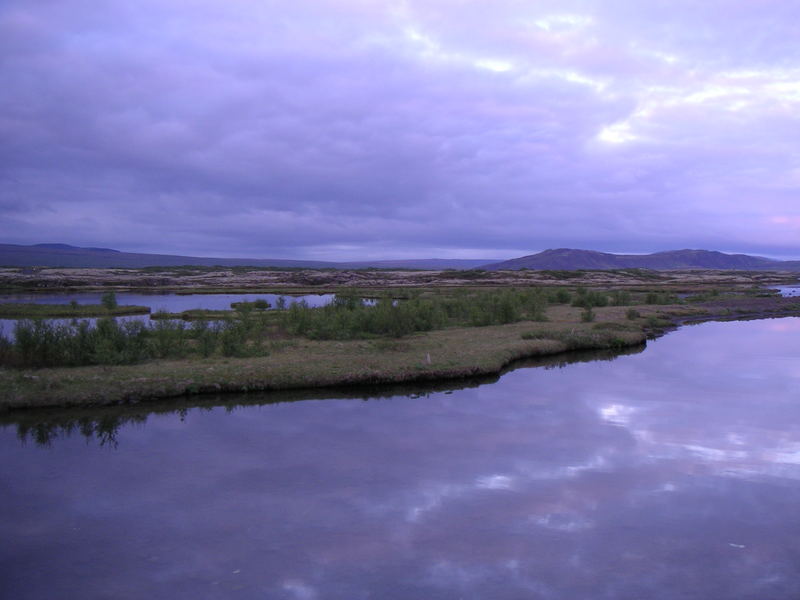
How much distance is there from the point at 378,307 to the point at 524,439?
59.4 ft

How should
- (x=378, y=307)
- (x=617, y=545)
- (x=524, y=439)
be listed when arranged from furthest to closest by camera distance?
1. (x=378, y=307)
2. (x=524, y=439)
3. (x=617, y=545)

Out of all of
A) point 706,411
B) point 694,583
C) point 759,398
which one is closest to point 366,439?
point 694,583

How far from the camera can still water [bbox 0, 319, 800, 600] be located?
28.9ft

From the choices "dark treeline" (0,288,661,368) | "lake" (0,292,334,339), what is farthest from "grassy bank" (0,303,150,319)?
"dark treeline" (0,288,661,368)

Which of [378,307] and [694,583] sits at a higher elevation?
[378,307]

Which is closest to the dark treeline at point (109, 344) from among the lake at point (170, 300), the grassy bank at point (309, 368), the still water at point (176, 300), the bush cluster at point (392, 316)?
the grassy bank at point (309, 368)

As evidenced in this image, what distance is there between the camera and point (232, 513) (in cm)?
1094

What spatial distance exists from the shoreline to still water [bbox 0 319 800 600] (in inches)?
46.0

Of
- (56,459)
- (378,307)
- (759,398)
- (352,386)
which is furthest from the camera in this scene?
(378,307)

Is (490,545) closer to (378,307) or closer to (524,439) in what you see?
(524,439)

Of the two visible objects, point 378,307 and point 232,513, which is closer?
point 232,513

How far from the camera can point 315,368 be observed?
21484 millimetres

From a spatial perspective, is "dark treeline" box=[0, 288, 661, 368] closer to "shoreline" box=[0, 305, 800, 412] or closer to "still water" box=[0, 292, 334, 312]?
"shoreline" box=[0, 305, 800, 412]

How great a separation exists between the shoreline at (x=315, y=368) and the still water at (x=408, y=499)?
1170 mm
